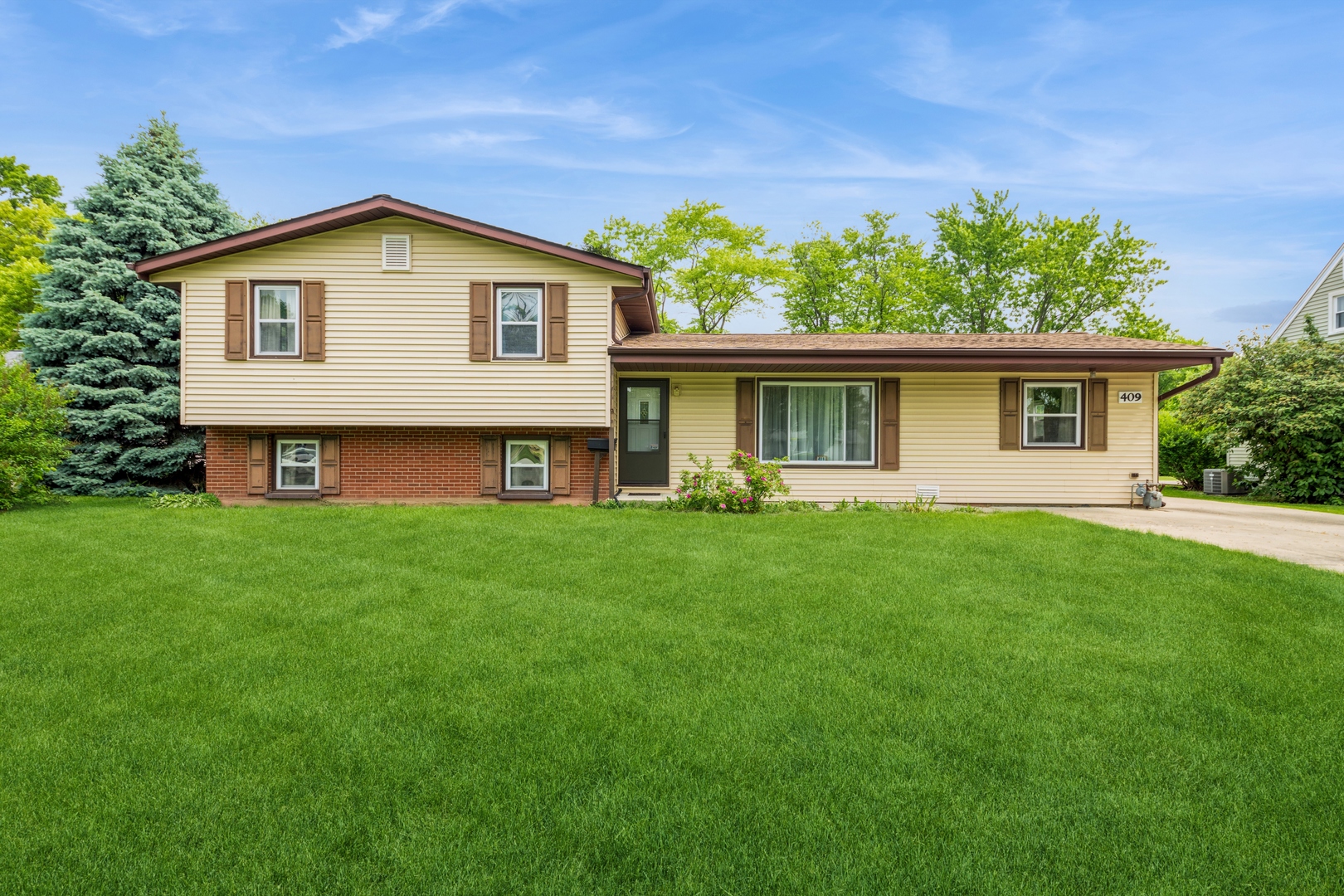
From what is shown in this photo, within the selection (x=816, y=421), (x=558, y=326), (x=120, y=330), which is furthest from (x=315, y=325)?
(x=816, y=421)

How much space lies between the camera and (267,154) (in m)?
19.0

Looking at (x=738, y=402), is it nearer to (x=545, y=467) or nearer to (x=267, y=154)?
(x=545, y=467)

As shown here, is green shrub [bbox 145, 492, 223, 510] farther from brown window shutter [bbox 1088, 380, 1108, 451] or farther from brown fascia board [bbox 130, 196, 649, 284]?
brown window shutter [bbox 1088, 380, 1108, 451]

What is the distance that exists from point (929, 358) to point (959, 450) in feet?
6.72

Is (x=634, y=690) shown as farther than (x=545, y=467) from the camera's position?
No

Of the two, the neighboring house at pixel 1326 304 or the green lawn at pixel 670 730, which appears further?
the neighboring house at pixel 1326 304

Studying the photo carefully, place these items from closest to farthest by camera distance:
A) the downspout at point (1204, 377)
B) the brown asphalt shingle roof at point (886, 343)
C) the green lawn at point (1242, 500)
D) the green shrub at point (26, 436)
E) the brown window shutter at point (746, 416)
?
the green shrub at point (26, 436), the downspout at point (1204, 377), the brown asphalt shingle roof at point (886, 343), the brown window shutter at point (746, 416), the green lawn at point (1242, 500)

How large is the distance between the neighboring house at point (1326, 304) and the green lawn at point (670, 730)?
62.0 ft

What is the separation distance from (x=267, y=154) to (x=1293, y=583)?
23.4 metres

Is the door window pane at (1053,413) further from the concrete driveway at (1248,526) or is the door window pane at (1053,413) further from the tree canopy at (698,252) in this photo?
the tree canopy at (698,252)

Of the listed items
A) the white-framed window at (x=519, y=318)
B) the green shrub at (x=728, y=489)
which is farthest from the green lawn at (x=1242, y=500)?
the white-framed window at (x=519, y=318)

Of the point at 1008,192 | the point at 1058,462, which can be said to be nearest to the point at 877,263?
the point at 1008,192

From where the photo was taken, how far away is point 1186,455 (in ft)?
61.5

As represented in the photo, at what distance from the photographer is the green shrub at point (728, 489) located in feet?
34.9
